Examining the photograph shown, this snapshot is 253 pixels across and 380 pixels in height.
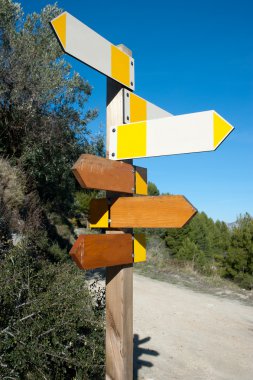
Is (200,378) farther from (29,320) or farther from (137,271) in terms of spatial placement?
(137,271)

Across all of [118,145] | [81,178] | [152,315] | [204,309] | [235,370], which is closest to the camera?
[81,178]

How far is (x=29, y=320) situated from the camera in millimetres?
2787

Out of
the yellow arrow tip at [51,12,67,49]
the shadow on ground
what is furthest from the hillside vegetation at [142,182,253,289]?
the yellow arrow tip at [51,12,67,49]

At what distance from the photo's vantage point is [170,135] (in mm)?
2047

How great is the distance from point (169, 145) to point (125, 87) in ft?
1.93

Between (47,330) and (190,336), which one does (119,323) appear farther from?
(190,336)

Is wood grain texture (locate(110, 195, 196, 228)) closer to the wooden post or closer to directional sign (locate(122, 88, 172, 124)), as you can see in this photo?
the wooden post

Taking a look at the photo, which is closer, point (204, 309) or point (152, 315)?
point (152, 315)

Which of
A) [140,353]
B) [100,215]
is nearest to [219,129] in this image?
[100,215]

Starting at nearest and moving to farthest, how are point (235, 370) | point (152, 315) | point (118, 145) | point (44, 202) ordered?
point (118, 145) → point (235, 370) → point (152, 315) → point (44, 202)

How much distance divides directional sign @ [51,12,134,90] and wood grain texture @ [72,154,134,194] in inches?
22.6

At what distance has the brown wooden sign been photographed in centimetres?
183

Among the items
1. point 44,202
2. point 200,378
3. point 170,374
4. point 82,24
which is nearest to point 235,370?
point 200,378

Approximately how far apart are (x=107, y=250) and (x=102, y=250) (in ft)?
0.14
